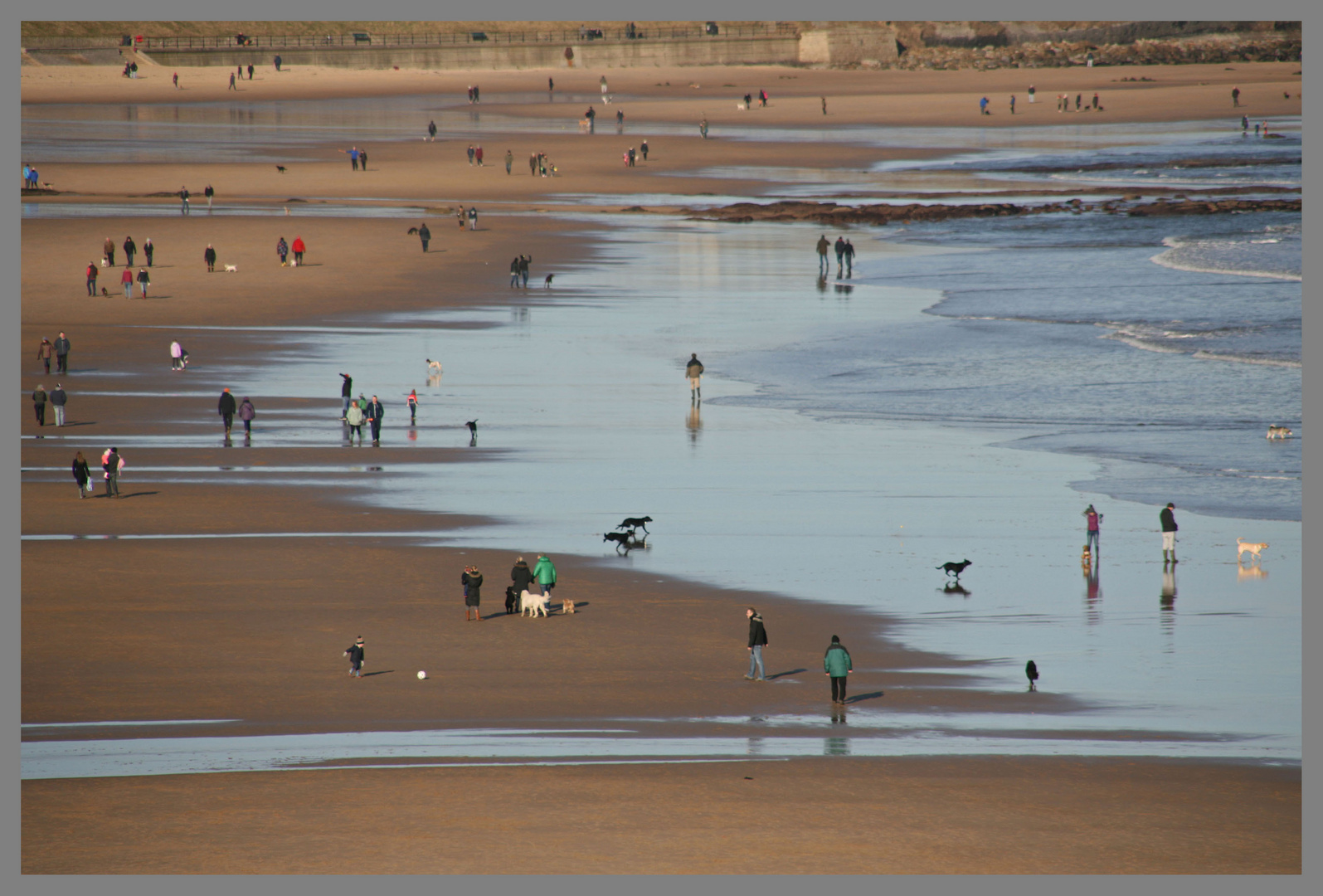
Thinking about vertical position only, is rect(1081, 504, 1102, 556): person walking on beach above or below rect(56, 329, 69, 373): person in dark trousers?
below

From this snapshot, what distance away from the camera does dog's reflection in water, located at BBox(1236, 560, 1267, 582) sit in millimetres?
20766

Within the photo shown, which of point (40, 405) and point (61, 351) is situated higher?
point (61, 351)

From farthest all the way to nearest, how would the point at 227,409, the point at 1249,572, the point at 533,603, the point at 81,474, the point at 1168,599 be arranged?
the point at 227,409 < the point at 81,474 < the point at 1249,572 < the point at 1168,599 < the point at 533,603

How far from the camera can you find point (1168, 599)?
19891 mm

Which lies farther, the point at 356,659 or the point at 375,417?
the point at 375,417

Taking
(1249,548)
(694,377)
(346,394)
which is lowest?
(1249,548)

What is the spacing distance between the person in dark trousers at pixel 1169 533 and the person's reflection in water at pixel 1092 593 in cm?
101

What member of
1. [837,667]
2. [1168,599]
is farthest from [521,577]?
[1168,599]

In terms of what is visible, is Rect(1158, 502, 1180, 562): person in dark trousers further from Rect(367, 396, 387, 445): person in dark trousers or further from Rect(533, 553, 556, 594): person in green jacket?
Rect(367, 396, 387, 445): person in dark trousers

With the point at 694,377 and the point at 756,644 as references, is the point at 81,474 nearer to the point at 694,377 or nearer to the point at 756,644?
the point at 694,377

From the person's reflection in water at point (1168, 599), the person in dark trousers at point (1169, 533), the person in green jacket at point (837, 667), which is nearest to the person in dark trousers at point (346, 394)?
the person in green jacket at point (837, 667)

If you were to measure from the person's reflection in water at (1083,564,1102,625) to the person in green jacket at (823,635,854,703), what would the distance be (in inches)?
175

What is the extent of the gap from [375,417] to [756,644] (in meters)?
14.0

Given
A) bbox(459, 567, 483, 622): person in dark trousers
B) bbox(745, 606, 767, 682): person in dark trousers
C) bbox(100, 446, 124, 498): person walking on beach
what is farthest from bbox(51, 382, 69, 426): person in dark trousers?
bbox(745, 606, 767, 682): person in dark trousers
